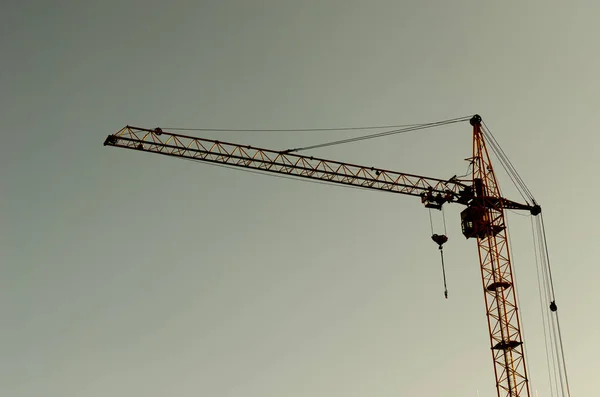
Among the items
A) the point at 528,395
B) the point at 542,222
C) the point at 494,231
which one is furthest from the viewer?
the point at 542,222

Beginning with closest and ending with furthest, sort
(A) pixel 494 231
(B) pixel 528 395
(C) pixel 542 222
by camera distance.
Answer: (B) pixel 528 395 < (A) pixel 494 231 < (C) pixel 542 222

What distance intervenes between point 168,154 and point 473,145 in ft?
118

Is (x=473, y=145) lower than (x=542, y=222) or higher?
higher

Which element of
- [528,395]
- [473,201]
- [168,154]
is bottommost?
[528,395]

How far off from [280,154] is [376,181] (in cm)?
1181

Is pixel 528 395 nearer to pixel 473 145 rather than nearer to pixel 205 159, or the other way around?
pixel 473 145

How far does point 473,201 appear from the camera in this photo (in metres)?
109

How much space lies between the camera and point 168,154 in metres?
112

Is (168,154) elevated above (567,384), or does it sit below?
above

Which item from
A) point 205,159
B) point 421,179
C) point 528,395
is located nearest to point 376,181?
point 421,179

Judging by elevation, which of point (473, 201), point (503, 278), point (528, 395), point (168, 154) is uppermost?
point (168, 154)

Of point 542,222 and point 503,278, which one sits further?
point 542,222

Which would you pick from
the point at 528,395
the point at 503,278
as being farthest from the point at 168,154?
the point at 528,395

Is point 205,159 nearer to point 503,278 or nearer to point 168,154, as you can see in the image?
point 168,154
